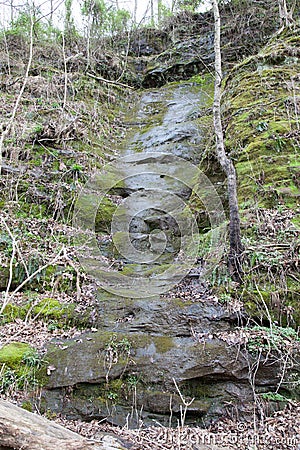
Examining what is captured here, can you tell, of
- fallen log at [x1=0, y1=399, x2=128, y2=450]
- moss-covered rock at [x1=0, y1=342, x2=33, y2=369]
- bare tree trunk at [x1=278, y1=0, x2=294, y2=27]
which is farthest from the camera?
bare tree trunk at [x1=278, y1=0, x2=294, y2=27]

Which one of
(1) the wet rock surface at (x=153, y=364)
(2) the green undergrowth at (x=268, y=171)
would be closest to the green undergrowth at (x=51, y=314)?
(1) the wet rock surface at (x=153, y=364)

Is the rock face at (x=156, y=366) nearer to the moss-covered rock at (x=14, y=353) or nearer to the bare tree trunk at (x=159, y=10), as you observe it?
the moss-covered rock at (x=14, y=353)

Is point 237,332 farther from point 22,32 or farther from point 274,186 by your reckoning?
point 22,32

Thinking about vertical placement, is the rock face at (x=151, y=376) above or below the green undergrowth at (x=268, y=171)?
below

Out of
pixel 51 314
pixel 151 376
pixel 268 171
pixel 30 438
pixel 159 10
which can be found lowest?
pixel 151 376

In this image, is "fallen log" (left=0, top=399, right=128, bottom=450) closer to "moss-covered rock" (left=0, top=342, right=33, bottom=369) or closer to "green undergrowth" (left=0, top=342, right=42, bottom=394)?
"green undergrowth" (left=0, top=342, right=42, bottom=394)

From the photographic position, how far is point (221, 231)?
6.43 metres

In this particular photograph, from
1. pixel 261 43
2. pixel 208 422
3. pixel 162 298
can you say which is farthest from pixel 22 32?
pixel 208 422

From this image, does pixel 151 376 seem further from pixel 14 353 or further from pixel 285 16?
pixel 285 16

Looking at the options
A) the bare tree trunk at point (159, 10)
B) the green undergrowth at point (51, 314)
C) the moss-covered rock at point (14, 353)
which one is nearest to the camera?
the moss-covered rock at point (14, 353)

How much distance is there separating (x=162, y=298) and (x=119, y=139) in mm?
8347

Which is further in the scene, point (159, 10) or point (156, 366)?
point (159, 10)

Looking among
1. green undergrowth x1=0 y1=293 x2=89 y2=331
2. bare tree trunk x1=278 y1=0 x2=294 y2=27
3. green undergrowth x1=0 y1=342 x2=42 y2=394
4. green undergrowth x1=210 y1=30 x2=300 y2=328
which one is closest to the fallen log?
green undergrowth x1=0 y1=342 x2=42 y2=394

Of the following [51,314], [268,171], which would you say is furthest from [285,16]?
[51,314]
